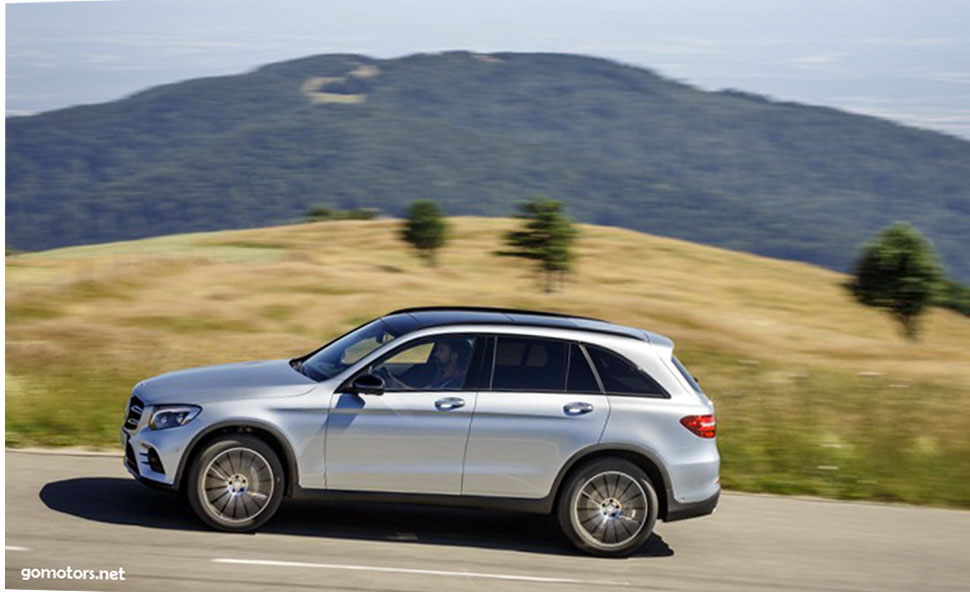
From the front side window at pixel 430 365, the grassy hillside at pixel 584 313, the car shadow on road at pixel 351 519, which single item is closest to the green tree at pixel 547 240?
the grassy hillside at pixel 584 313

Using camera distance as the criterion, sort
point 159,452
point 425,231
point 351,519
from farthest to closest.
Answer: point 425,231
point 351,519
point 159,452

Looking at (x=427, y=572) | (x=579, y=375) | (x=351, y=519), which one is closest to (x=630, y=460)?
(x=579, y=375)

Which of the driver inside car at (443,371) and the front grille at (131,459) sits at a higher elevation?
the driver inside car at (443,371)

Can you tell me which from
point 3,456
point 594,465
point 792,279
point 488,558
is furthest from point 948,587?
point 792,279

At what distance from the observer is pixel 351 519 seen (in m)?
9.37

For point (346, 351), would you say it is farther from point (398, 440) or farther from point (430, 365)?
point (398, 440)

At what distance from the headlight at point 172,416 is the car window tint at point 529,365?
2.15 metres

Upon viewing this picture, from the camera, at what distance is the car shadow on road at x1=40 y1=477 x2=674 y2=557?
8945 millimetres

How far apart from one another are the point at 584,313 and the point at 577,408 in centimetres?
2498

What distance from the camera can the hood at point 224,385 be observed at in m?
8.69

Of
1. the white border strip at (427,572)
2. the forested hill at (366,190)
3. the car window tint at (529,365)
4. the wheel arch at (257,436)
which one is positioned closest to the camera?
the white border strip at (427,572)

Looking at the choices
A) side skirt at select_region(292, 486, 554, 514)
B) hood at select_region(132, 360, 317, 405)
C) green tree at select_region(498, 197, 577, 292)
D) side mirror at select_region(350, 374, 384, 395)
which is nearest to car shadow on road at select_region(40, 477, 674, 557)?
side skirt at select_region(292, 486, 554, 514)

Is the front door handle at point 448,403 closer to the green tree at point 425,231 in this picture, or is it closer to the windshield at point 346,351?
the windshield at point 346,351

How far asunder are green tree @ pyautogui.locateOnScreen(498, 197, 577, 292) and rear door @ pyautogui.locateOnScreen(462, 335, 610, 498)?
136ft
